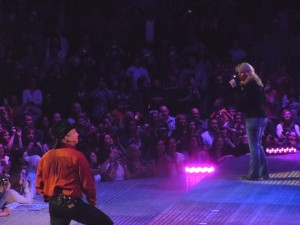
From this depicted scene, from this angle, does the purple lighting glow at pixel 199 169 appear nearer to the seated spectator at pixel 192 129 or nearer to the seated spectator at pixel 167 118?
the seated spectator at pixel 192 129

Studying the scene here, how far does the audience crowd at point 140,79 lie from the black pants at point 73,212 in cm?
377

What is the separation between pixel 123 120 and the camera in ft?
50.0

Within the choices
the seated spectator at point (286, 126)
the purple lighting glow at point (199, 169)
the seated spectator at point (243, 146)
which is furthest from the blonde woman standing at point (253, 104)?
the seated spectator at point (286, 126)

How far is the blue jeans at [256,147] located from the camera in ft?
33.4

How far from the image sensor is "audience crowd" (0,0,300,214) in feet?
44.5

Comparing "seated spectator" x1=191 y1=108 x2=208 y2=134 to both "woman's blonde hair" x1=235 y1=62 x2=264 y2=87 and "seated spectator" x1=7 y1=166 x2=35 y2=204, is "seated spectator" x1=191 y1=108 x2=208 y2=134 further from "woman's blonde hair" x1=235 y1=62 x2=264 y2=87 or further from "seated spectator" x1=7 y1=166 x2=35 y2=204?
"woman's blonde hair" x1=235 y1=62 x2=264 y2=87

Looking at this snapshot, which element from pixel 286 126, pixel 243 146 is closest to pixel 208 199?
pixel 243 146

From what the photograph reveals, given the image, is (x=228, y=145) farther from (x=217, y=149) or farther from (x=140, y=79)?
(x=140, y=79)

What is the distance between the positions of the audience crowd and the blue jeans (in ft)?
9.42

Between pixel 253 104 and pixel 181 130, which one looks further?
pixel 181 130

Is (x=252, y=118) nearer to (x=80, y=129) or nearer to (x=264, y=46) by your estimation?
(x=80, y=129)

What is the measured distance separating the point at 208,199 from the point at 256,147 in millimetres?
1000

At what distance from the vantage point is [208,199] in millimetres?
9891

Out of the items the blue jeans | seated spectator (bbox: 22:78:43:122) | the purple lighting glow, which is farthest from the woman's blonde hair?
seated spectator (bbox: 22:78:43:122)
